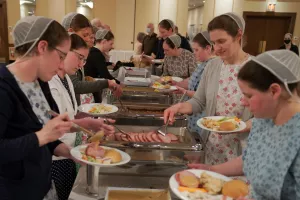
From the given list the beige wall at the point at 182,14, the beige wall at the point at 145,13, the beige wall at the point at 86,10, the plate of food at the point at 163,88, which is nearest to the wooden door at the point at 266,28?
the beige wall at the point at 182,14

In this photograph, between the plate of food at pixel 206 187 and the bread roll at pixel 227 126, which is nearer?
the plate of food at pixel 206 187

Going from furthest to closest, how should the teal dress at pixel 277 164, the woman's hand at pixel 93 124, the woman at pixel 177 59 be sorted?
the woman at pixel 177 59 < the woman's hand at pixel 93 124 < the teal dress at pixel 277 164

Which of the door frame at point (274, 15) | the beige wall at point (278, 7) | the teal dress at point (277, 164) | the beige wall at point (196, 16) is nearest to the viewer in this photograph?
the teal dress at point (277, 164)

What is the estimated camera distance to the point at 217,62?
5.67 ft

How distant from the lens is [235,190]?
0.94 meters

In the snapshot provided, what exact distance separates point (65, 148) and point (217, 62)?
977mm

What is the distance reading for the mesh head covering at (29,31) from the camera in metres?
1.01

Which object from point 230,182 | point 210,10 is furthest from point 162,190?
point 210,10

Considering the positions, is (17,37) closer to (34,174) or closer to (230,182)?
(34,174)

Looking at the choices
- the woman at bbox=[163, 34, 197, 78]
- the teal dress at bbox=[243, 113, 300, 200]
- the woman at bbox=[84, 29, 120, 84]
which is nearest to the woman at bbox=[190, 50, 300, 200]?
the teal dress at bbox=[243, 113, 300, 200]

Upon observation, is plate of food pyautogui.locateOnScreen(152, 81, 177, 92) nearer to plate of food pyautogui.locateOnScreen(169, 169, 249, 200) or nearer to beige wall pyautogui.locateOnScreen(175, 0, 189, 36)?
plate of food pyautogui.locateOnScreen(169, 169, 249, 200)

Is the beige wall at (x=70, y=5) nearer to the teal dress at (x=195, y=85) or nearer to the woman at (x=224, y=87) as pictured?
the teal dress at (x=195, y=85)

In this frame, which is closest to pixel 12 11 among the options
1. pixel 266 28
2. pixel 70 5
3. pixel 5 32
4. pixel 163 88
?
pixel 5 32

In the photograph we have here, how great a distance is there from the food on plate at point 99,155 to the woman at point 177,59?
231 cm
